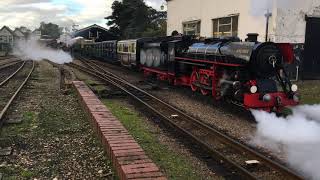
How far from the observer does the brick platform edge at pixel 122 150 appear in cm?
571

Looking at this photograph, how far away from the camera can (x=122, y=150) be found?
6.76 meters

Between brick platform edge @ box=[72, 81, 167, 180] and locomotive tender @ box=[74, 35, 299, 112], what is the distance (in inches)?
155

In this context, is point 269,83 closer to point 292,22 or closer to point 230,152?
point 230,152

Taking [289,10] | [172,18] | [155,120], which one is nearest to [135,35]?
[172,18]

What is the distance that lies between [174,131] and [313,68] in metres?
14.2

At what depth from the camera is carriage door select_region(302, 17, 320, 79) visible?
21.6 meters

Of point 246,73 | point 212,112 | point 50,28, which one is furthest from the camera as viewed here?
point 50,28

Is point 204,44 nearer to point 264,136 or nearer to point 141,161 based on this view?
point 264,136

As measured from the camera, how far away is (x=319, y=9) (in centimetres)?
2128

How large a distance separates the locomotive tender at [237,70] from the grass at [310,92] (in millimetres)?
2418

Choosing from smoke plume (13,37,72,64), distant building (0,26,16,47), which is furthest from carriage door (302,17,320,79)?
distant building (0,26,16,47)

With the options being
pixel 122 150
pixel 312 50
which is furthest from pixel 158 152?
pixel 312 50

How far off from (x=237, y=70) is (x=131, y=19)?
4705cm

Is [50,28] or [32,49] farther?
[50,28]
